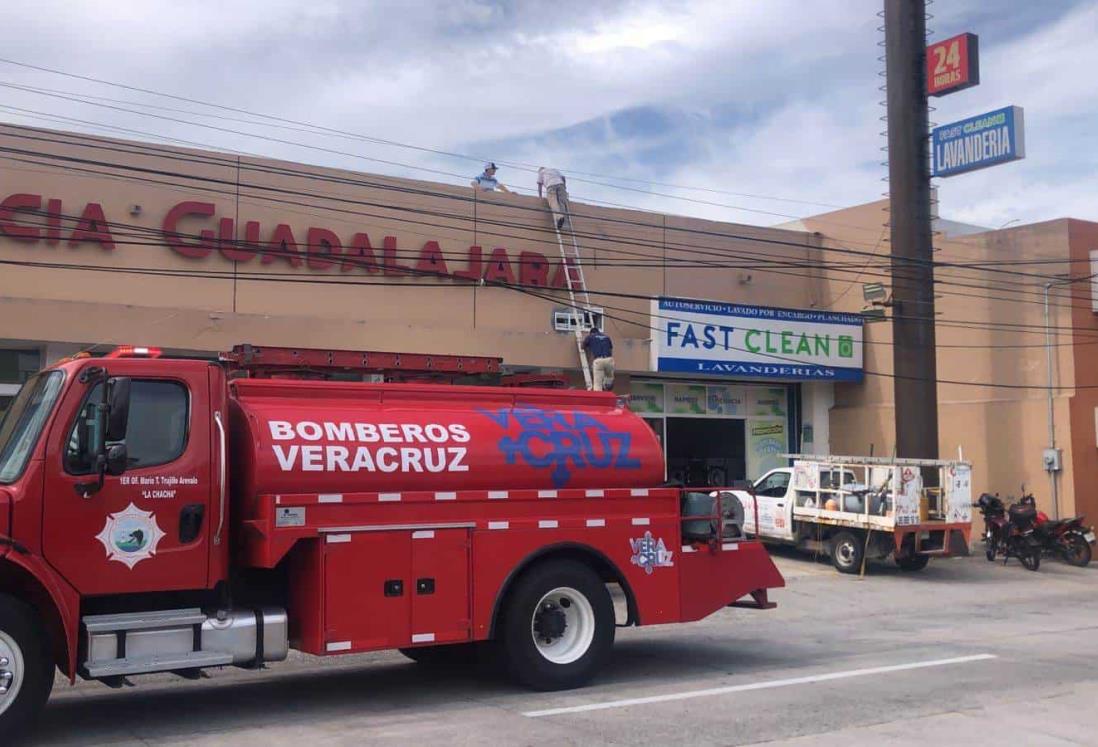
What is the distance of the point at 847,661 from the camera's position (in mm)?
11344

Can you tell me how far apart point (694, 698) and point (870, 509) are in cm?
1110

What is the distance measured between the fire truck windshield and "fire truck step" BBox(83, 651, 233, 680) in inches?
57.2

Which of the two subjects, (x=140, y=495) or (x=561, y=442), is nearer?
(x=140, y=495)

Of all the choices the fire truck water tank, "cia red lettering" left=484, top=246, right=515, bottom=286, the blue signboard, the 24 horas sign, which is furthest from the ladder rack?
the blue signboard

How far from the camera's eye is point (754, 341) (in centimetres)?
2503

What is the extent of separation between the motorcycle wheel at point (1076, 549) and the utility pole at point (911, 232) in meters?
3.04

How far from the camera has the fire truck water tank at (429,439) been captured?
8.84 metres

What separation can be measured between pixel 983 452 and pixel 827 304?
17.2 ft

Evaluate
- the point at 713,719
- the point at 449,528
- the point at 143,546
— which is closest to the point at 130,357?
the point at 143,546

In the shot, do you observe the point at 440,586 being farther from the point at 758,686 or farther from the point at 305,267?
the point at 305,267

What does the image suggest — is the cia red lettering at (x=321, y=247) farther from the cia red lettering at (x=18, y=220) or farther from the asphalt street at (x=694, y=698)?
the asphalt street at (x=694, y=698)

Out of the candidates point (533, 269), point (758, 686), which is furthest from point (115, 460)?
point (533, 269)

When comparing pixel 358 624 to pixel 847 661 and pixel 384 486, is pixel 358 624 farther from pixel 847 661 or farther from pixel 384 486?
pixel 847 661

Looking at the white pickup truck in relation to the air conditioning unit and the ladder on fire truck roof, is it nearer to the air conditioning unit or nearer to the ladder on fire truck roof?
the air conditioning unit
